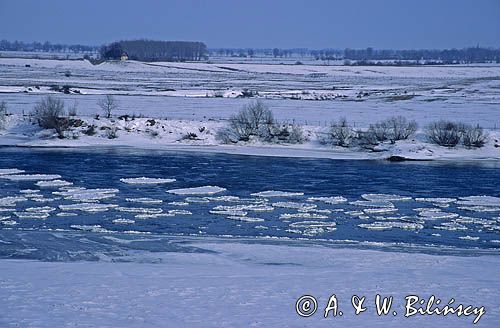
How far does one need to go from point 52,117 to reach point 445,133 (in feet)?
55.9

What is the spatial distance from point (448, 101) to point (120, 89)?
2288cm

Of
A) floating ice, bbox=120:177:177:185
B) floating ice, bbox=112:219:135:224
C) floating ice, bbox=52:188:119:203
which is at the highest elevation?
floating ice, bbox=112:219:135:224

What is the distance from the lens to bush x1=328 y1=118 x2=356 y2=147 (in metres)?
33.6

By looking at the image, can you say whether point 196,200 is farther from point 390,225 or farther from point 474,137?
point 474,137

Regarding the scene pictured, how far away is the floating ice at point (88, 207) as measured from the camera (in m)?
19.5

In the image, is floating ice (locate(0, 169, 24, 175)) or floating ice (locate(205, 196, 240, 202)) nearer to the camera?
floating ice (locate(205, 196, 240, 202))

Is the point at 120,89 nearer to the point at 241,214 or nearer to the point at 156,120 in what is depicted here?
the point at 156,120

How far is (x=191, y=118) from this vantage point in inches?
1513

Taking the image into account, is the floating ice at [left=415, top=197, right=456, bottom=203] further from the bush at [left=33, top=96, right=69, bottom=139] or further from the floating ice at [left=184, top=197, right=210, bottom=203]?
the bush at [left=33, top=96, right=69, bottom=139]

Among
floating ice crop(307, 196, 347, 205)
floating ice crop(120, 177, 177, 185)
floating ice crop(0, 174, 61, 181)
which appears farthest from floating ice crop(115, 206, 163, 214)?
floating ice crop(0, 174, 61, 181)

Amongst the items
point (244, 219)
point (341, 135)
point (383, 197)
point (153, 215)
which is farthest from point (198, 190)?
point (341, 135)

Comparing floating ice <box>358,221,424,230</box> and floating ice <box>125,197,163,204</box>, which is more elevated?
floating ice <box>358,221,424,230</box>

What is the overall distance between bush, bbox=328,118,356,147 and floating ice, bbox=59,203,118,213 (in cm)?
1547

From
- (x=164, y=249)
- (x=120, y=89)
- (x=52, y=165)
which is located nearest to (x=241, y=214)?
(x=164, y=249)
